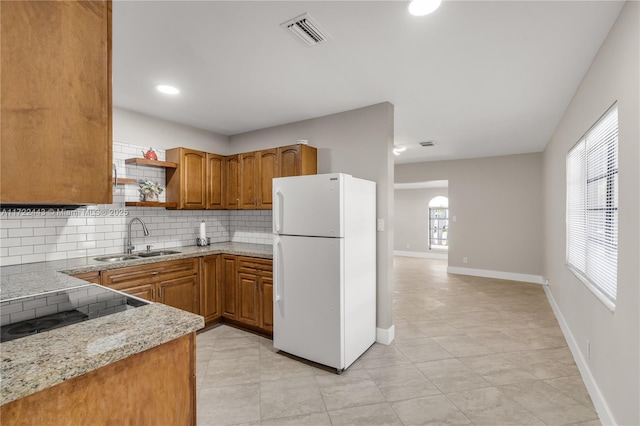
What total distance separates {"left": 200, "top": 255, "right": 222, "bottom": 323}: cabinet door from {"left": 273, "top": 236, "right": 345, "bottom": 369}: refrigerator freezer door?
1021mm

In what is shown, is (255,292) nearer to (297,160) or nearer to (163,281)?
(163,281)

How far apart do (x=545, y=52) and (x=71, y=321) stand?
3.28 metres

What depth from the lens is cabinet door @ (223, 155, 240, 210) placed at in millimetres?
4098

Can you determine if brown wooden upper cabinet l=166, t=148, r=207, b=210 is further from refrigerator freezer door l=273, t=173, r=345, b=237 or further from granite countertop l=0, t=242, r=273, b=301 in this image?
refrigerator freezer door l=273, t=173, r=345, b=237

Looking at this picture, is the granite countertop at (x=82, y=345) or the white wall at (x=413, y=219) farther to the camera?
the white wall at (x=413, y=219)

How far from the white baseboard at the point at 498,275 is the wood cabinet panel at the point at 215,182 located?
213 inches

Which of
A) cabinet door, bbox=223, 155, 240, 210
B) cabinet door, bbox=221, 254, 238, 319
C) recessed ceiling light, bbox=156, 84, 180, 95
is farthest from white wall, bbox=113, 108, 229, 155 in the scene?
cabinet door, bbox=221, 254, 238, 319

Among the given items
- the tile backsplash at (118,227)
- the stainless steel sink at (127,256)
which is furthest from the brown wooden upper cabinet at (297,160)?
the stainless steel sink at (127,256)

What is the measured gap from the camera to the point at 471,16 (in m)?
1.84

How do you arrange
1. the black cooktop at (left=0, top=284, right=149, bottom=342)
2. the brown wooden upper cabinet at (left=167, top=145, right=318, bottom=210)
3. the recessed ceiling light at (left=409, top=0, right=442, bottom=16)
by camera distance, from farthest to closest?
the brown wooden upper cabinet at (left=167, top=145, right=318, bottom=210) < the recessed ceiling light at (left=409, top=0, right=442, bottom=16) < the black cooktop at (left=0, top=284, right=149, bottom=342)

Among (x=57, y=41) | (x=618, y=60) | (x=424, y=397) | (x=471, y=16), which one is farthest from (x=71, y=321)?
(x=618, y=60)

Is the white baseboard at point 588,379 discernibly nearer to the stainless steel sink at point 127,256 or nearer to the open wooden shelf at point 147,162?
the stainless steel sink at point 127,256

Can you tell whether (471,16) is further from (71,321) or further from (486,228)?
(486,228)

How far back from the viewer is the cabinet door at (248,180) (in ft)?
12.8
